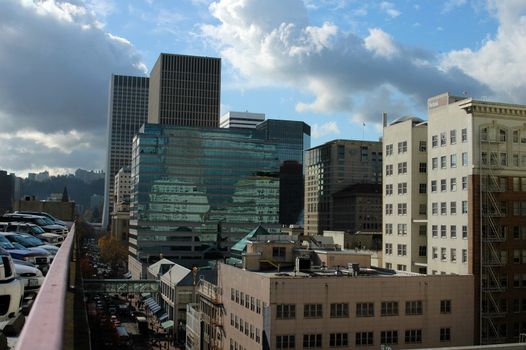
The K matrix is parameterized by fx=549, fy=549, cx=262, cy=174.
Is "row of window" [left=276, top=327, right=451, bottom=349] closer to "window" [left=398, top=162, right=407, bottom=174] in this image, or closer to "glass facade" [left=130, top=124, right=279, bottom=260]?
"window" [left=398, top=162, right=407, bottom=174]

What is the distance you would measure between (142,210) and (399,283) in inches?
4589

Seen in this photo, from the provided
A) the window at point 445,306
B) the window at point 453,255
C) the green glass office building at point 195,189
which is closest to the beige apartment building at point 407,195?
the window at point 453,255

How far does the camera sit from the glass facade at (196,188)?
521ft

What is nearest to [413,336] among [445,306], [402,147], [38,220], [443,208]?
[445,306]

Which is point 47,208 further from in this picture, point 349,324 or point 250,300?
point 349,324

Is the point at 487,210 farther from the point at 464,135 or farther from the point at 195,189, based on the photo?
the point at 195,189

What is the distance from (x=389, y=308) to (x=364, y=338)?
3883mm

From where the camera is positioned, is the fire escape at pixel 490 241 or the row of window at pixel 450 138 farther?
the row of window at pixel 450 138

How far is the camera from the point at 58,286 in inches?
287

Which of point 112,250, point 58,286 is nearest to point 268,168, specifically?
point 112,250

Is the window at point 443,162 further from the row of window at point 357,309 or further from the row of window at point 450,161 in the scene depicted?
the row of window at point 357,309

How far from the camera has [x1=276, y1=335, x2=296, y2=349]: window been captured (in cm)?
4894

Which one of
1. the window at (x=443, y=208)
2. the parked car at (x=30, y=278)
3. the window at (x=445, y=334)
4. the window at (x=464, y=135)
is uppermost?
the window at (x=464, y=135)

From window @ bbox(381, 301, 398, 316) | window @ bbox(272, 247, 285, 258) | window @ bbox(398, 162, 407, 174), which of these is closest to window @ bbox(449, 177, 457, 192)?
window @ bbox(398, 162, 407, 174)
